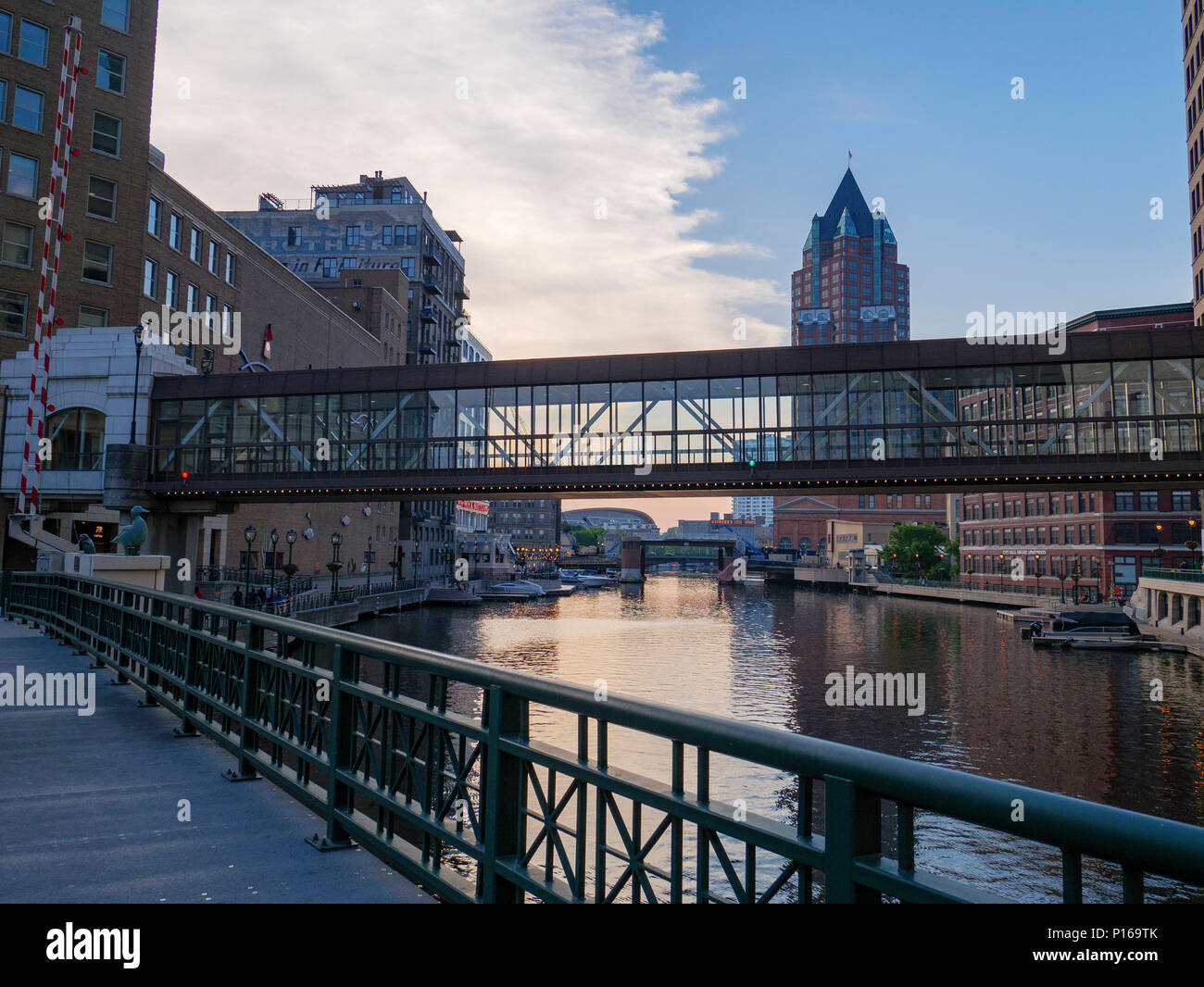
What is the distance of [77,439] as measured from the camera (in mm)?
39938

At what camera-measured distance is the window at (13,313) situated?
41594mm

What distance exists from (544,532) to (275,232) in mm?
98617

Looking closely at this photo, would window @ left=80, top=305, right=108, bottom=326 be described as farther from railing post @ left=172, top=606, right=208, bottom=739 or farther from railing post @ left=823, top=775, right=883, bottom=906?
railing post @ left=823, top=775, right=883, bottom=906

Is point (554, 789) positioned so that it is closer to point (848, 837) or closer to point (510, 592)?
point (848, 837)

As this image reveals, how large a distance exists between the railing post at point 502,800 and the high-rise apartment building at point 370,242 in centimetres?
9293

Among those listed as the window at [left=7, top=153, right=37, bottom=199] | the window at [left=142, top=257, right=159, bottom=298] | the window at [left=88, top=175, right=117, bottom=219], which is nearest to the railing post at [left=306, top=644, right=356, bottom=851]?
the window at [left=7, top=153, right=37, bottom=199]

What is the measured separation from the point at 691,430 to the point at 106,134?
35016 mm

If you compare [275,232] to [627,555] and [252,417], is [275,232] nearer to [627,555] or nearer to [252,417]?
[252,417]

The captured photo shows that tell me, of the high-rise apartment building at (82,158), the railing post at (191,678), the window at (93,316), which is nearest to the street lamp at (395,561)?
the window at (93,316)

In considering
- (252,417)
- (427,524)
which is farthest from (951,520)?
(252,417)

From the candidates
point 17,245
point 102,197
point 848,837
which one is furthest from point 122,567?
point 102,197

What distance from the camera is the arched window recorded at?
39344 millimetres

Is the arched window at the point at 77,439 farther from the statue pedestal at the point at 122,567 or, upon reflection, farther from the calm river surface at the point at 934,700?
the statue pedestal at the point at 122,567

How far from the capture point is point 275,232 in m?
101
